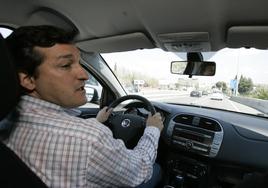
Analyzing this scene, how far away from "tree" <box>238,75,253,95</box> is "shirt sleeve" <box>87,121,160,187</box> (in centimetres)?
222

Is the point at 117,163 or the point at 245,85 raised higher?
the point at 245,85

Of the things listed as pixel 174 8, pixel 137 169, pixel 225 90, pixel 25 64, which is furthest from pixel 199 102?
pixel 25 64

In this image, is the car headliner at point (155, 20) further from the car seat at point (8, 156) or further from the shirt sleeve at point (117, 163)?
the car seat at point (8, 156)

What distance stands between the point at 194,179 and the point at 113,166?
195 cm

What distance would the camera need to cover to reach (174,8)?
2.87 m

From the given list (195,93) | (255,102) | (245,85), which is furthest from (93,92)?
(255,102)

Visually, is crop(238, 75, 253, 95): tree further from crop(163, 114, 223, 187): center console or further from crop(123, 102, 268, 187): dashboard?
crop(163, 114, 223, 187): center console

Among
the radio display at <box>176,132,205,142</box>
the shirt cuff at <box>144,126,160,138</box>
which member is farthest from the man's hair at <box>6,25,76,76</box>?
the radio display at <box>176,132,205,142</box>

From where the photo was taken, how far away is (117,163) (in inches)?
69.7

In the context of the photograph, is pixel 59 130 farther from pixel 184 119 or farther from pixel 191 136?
pixel 184 119

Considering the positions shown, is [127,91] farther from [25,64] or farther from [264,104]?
[25,64]

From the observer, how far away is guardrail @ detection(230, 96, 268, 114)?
382cm

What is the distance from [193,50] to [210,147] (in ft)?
3.25

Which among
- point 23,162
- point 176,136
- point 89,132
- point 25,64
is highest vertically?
point 25,64
